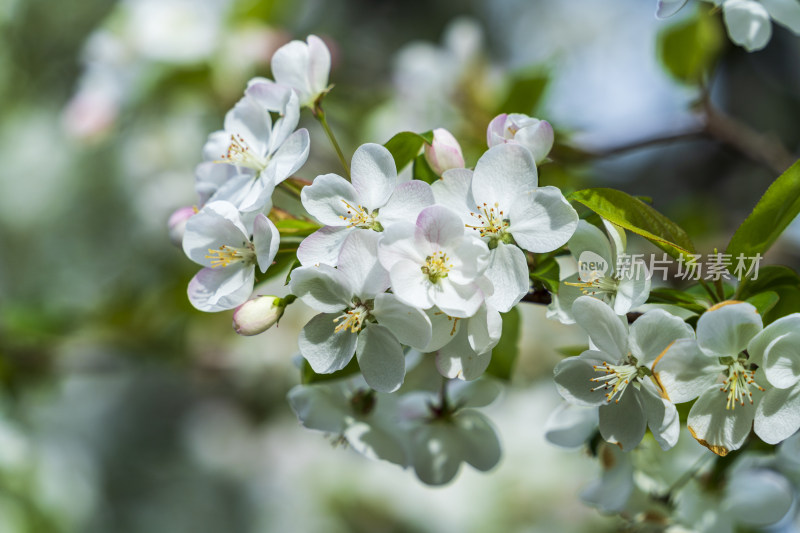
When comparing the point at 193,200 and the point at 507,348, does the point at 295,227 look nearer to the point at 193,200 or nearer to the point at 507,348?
the point at 507,348

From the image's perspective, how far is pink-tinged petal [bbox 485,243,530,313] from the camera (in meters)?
0.54

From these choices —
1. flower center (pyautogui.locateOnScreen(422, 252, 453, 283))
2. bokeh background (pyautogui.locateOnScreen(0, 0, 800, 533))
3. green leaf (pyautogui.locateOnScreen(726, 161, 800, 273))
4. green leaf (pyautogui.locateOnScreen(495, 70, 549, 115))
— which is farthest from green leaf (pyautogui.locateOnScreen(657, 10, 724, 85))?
flower center (pyautogui.locateOnScreen(422, 252, 453, 283))

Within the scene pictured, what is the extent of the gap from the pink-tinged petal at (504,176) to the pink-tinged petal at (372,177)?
2.8 inches

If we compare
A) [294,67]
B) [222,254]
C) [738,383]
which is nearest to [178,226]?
[222,254]

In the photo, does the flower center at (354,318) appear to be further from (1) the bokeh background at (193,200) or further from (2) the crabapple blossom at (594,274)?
(1) the bokeh background at (193,200)

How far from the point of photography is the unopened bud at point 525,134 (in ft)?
1.86

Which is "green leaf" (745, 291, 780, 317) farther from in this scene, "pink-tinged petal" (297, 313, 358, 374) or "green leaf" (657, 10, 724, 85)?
"green leaf" (657, 10, 724, 85)

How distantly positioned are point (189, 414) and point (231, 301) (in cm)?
244

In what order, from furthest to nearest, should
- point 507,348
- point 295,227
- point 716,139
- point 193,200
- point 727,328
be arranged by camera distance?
point 193,200
point 716,139
point 507,348
point 295,227
point 727,328

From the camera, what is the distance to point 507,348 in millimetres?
735

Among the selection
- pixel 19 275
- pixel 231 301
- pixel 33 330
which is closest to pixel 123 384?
pixel 19 275

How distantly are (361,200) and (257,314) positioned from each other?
0.42 feet

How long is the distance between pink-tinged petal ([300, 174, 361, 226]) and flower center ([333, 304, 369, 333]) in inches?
2.8

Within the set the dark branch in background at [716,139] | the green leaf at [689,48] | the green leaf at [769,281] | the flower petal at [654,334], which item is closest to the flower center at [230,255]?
the flower petal at [654,334]
